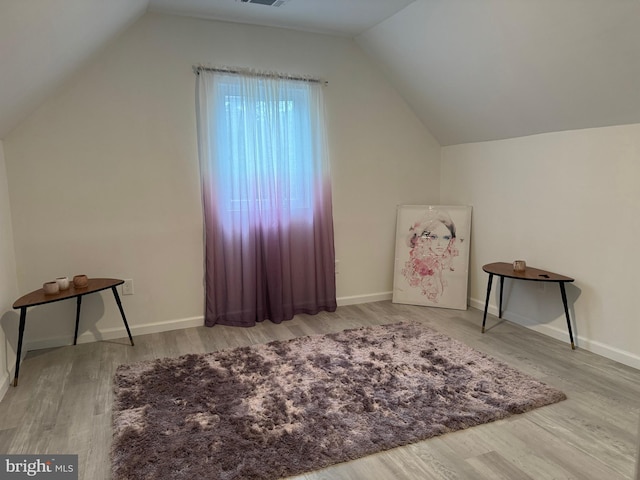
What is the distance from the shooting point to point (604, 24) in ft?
7.76

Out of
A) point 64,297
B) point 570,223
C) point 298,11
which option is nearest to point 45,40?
point 64,297

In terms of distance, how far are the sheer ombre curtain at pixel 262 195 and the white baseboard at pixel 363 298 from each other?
375 millimetres

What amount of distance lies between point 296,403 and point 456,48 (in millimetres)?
2787

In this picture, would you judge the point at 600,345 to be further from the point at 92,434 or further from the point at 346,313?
the point at 92,434

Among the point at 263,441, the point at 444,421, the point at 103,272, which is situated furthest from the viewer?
the point at 103,272

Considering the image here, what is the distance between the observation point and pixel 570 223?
324 cm

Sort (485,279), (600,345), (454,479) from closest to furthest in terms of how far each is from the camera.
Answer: (454,479)
(600,345)
(485,279)

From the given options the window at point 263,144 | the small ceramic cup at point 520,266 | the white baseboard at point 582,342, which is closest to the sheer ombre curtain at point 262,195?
the window at point 263,144

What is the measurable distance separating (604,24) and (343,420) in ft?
8.46

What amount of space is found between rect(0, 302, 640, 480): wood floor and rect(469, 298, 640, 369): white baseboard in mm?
57

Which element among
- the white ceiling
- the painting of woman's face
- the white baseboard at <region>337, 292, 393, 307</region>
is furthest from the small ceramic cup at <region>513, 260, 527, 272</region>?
the white ceiling

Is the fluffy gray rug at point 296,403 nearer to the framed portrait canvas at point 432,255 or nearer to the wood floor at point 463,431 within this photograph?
the wood floor at point 463,431

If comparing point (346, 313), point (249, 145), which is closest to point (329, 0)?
point (249, 145)

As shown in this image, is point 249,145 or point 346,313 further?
point 346,313
